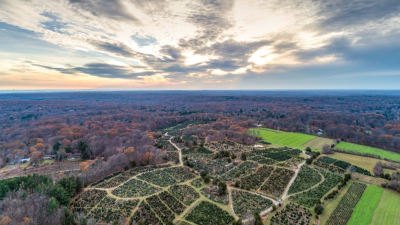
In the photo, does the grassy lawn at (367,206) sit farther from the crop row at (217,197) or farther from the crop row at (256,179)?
the crop row at (217,197)

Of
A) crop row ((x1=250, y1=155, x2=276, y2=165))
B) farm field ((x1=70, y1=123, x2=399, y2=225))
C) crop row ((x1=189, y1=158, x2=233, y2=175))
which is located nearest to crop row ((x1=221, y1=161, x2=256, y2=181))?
farm field ((x1=70, y1=123, x2=399, y2=225))

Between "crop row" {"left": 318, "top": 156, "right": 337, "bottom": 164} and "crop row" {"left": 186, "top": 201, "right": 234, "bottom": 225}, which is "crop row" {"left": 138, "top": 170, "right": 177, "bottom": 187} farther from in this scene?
"crop row" {"left": 318, "top": 156, "right": 337, "bottom": 164}

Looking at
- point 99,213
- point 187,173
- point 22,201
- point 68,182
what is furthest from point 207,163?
point 22,201

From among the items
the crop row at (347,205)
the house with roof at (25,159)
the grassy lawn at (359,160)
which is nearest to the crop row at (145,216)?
the crop row at (347,205)

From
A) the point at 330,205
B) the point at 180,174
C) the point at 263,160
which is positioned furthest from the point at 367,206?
the point at 180,174

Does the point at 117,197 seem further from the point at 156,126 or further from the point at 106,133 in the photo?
the point at 156,126

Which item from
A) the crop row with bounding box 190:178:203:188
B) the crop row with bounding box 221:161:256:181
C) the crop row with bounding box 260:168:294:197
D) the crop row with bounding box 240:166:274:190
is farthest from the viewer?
the crop row with bounding box 221:161:256:181

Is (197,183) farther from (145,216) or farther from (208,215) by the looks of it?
(145,216)
